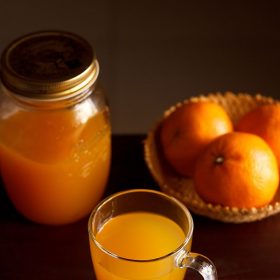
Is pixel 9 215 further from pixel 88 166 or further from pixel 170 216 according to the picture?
pixel 170 216

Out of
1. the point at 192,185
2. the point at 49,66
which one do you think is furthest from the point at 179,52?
the point at 49,66

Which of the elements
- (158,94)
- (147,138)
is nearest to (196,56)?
(158,94)

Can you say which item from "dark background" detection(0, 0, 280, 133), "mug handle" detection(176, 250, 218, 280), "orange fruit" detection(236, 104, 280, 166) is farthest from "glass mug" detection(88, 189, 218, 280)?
"dark background" detection(0, 0, 280, 133)

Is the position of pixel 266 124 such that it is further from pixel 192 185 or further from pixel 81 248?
pixel 81 248

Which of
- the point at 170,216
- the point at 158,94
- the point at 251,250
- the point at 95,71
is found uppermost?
the point at 95,71

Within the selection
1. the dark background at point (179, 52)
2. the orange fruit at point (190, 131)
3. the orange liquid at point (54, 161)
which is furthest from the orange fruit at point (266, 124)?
the dark background at point (179, 52)
